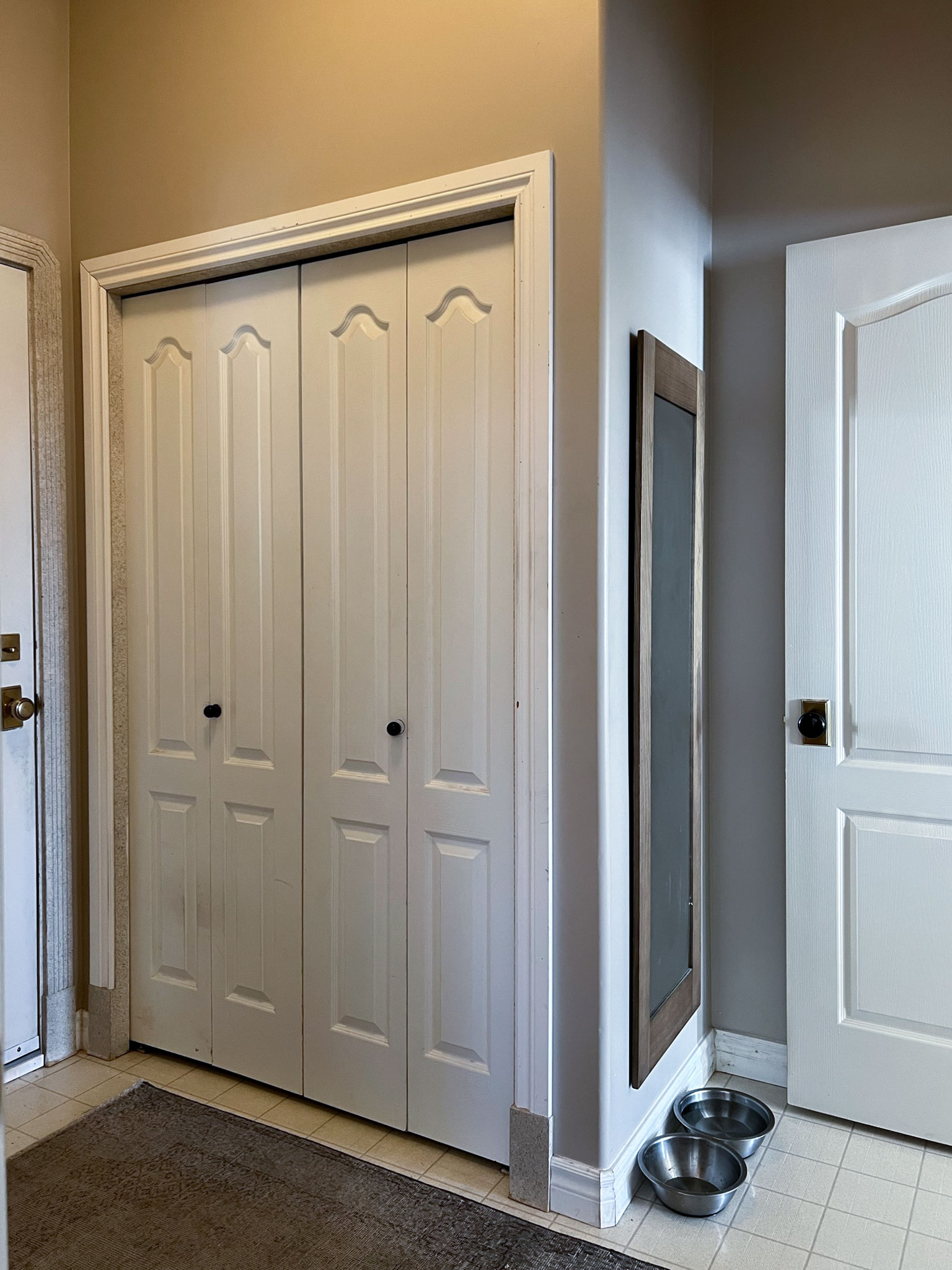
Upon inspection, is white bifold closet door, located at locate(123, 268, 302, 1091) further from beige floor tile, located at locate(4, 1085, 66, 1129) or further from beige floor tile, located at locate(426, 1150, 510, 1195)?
beige floor tile, located at locate(426, 1150, 510, 1195)

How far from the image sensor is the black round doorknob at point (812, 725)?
2.35 m

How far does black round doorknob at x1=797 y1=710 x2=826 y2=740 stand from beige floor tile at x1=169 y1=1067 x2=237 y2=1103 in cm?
173

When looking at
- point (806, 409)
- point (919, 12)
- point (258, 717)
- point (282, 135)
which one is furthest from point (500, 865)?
point (919, 12)

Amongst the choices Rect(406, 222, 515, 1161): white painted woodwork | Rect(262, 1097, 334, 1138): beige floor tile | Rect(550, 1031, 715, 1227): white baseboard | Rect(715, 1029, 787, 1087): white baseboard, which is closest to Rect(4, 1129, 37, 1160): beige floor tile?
Rect(262, 1097, 334, 1138): beige floor tile

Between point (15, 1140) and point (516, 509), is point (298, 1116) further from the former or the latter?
point (516, 509)

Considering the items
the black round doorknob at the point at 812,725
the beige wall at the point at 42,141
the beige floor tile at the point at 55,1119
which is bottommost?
the beige floor tile at the point at 55,1119

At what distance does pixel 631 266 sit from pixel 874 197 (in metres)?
0.76

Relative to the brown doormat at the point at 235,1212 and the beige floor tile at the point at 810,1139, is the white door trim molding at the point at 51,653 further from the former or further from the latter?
the beige floor tile at the point at 810,1139

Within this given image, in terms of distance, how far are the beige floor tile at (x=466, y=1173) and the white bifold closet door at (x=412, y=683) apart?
0.05 metres

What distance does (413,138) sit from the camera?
211 cm

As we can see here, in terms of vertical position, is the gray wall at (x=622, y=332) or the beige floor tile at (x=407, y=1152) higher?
the gray wall at (x=622, y=332)

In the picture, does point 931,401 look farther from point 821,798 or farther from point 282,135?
point 282,135

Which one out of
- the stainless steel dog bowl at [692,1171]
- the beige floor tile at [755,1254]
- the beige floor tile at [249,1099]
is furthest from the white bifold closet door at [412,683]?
the beige floor tile at [755,1254]

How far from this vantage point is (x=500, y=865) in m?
2.11
